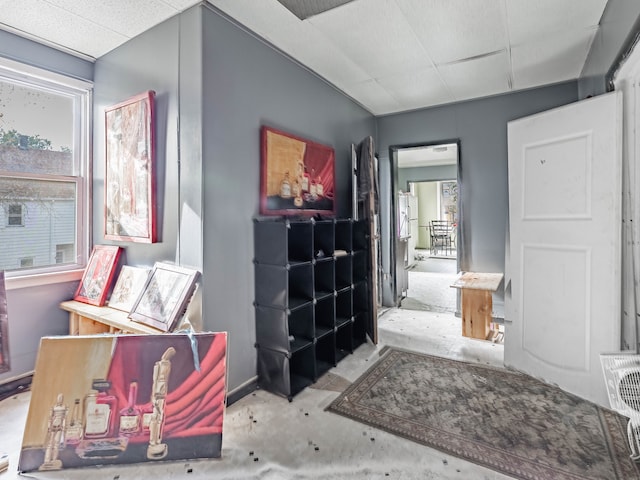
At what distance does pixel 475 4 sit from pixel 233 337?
275 centimetres

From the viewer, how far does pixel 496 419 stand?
2053 mm

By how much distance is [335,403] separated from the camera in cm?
225

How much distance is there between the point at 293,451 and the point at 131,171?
7.15 feet

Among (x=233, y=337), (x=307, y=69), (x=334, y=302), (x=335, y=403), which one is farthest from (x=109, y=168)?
(x=335, y=403)

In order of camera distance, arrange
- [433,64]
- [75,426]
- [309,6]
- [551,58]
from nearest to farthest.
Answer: [75,426] → [309,6] → [551,58] → [433,64]

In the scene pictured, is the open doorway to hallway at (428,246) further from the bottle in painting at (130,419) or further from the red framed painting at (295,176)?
the bottle in painting at (130,419)

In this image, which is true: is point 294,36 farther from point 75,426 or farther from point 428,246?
point 428,246

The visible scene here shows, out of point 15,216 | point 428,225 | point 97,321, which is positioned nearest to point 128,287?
point 97,321

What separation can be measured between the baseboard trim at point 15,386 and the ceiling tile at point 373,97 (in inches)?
148

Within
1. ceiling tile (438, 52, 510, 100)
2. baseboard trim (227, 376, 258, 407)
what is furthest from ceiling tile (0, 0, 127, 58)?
ceiling tile (438, 52, 510, 100)

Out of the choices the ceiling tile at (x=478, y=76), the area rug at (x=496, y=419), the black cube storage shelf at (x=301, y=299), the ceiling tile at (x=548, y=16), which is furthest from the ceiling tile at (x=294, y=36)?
the area rug at (x=496, y=419)

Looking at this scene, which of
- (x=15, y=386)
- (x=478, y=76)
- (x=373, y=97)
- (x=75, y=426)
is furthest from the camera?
(x=373, y=97)

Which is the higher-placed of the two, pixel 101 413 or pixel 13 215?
pixel 13 215

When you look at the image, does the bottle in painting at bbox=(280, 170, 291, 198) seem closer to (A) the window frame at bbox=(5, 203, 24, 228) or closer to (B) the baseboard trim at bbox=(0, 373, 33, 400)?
(A) the window frame at bbox=(5, 203, 24, 228)
